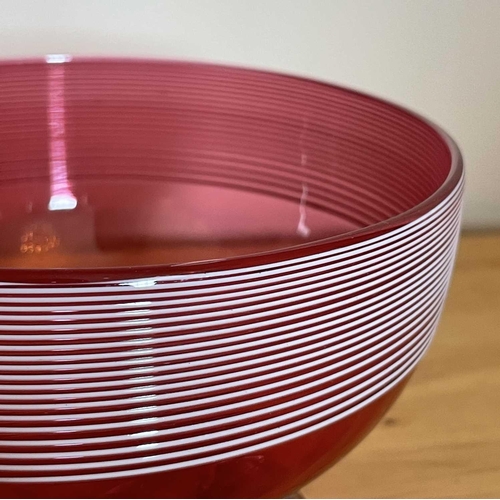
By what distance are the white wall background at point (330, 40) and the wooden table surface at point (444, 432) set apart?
253 mm

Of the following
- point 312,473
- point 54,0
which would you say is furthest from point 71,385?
point 54,0

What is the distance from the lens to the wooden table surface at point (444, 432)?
429 mm

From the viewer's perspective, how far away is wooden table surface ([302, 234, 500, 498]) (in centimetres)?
43

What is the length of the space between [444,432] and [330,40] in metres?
0.42

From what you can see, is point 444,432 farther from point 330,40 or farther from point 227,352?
point 330,40

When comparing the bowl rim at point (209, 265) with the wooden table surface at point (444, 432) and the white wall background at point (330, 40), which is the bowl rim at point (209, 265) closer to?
the wooden table surface at point (444, 432)

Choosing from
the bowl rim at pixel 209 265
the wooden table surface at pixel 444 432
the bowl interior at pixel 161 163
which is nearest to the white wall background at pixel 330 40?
the bowl interior at pixel 161 163

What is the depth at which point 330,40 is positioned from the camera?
0.69 meters

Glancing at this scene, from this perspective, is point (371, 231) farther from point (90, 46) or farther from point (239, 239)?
point (90, 46)

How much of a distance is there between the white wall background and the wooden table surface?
25cm

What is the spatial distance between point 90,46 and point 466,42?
0.41 meters

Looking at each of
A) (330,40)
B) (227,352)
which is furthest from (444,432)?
(330,40)

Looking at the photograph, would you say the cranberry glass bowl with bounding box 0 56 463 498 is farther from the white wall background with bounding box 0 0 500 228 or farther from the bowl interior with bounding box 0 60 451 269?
the white wall background with bounding box 0 0 500 228

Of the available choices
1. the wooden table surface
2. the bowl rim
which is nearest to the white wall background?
the wooden table surface
